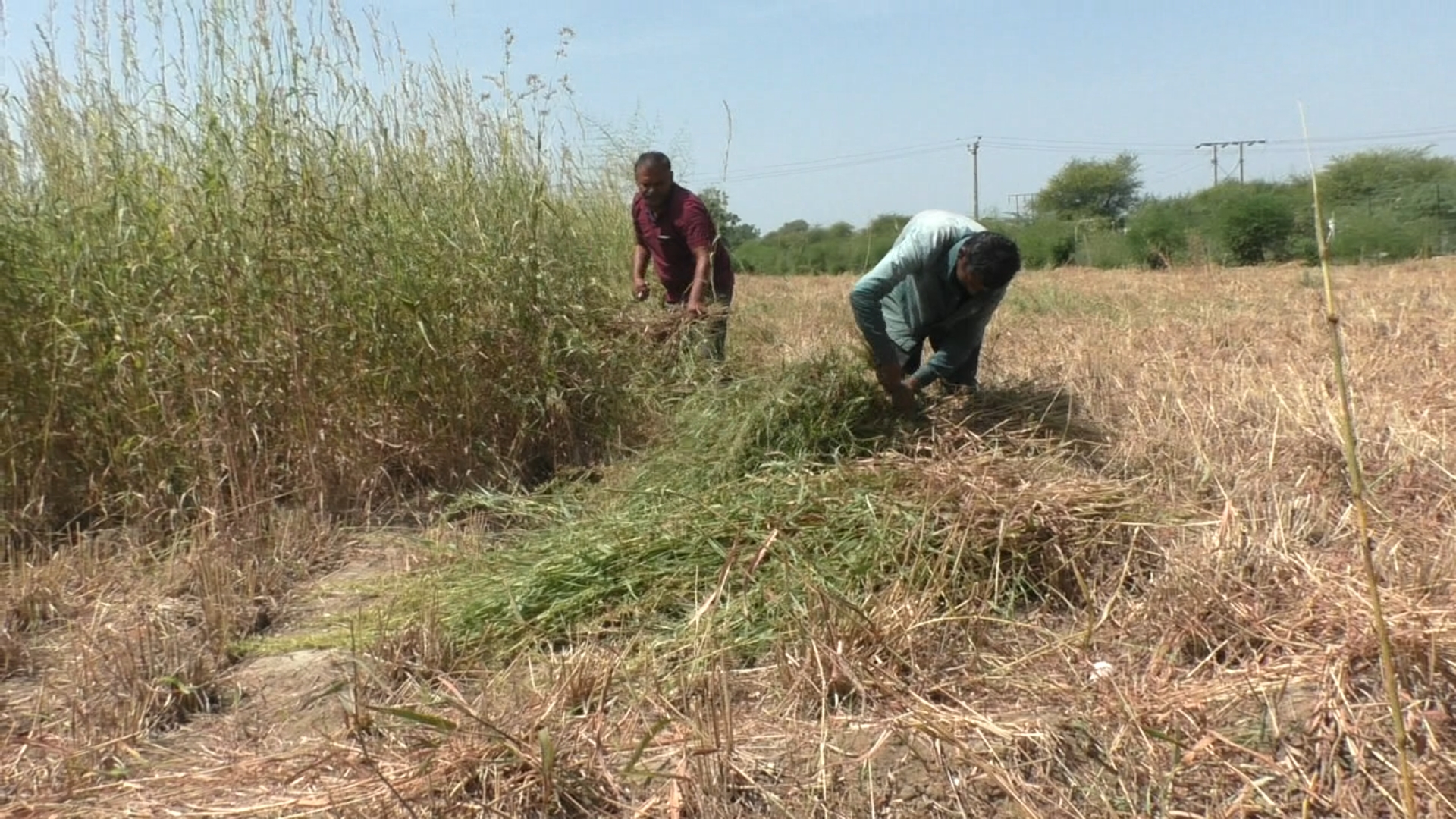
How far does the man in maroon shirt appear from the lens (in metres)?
4.51

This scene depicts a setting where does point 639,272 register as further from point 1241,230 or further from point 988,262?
point 1241,230

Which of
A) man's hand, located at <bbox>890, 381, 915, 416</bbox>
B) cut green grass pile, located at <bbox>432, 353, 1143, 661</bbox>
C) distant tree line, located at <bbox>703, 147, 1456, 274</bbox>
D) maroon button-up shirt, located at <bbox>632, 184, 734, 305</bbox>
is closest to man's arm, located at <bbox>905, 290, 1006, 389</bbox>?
man's hand, located at <bbox>890, 381, 915, 416</bbox>

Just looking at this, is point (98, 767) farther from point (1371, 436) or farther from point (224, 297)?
point (1371, 436)

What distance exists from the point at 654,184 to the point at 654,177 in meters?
0.03

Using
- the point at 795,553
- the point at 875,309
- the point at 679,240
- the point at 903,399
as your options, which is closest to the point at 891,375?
the point at 903,399

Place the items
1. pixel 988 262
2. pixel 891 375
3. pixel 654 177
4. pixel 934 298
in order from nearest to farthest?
pixel 988 262
pixel 891 375
pixel 934 298
pixel 654 177

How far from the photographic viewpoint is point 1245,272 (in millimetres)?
12359

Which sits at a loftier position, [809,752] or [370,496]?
[370,496]

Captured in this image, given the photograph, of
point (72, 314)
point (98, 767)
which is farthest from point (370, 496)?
point (98, 767)

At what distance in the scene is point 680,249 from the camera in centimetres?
485

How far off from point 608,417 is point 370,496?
1.00m

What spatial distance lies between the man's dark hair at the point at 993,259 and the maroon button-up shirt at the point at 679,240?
1.55 meters

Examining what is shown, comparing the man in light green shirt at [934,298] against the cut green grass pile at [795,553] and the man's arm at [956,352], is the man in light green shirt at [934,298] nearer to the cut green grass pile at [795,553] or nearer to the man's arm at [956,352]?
the man's arm at [956,352]

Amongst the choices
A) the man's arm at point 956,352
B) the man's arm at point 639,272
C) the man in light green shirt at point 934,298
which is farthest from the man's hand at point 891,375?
the man's arm at point 639,272
